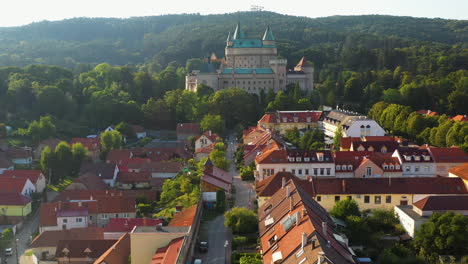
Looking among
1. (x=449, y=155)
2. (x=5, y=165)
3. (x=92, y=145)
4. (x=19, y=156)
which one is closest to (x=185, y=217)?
(x=449, y=155)

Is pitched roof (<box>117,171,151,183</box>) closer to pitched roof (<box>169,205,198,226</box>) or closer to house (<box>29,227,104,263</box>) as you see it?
house (<box>29,227,104,263</box>)

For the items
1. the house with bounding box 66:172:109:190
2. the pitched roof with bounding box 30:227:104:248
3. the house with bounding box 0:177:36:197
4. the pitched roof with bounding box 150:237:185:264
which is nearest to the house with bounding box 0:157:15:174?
the house with bounding box 0:177:36:197

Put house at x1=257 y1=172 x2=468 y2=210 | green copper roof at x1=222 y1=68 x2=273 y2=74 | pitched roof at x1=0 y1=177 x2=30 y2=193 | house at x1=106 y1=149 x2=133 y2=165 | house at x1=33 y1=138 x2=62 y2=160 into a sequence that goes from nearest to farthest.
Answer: house at x1=257 y1=172 x2=468 y2=210 → pitched roof at x1=0 y1=177 x2=30 y2=193 → house at x1=106 y1=149 x2=133 y2=165 → house at x1=33 y1=138 x2=62 y2=160 → green copper roof at x1=222 y1=68 x2=273 y2=74

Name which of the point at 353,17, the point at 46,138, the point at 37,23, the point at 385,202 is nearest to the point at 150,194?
the point at 385,202

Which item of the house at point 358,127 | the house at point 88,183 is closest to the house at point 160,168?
the house at point 88,183

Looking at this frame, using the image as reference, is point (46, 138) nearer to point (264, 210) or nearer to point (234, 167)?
point (234, 167)

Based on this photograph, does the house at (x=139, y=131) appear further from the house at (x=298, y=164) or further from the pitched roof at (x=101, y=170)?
the house at (x=298, y=164)
